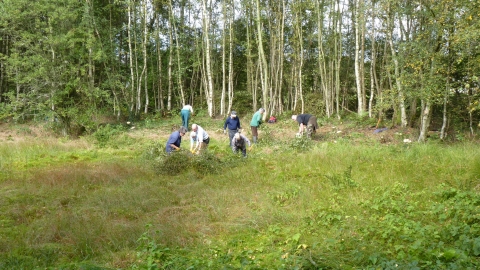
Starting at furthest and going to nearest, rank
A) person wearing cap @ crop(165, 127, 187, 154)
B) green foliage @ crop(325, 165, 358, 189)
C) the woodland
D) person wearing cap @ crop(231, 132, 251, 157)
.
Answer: person wearing cap @ crop(231, 132, 251, 157), person wearing cap @ crop(165, 127, 187, 154), green foliage @ crop(325, 165, 358, 189), the woodland

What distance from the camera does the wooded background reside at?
446 inches

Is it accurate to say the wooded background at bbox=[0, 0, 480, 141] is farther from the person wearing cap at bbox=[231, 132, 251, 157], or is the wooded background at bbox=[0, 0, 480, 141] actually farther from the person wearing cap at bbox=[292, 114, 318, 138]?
the person wearing cap at bbox=[231, 132, 251, 157]

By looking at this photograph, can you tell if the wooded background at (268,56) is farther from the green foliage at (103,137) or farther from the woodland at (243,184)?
the green foliage at (103,137)

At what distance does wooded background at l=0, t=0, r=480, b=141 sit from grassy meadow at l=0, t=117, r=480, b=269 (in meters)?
3.78

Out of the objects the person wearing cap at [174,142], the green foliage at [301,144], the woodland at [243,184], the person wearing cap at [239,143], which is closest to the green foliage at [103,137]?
the woodland at [243,184]

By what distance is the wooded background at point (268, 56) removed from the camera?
11328 millimetres

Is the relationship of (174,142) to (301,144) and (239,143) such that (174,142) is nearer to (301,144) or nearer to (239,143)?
(239,143)

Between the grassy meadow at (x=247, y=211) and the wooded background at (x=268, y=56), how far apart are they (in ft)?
12.4

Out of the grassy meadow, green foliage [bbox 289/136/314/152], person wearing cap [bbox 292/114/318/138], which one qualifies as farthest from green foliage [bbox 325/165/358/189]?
person wearing cap [bbox 292/114/318/138]

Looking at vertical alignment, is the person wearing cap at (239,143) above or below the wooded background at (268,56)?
below

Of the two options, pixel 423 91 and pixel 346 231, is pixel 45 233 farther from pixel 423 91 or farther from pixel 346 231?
pixel 423 91

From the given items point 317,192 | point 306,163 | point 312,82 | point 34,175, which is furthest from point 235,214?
point 312,82

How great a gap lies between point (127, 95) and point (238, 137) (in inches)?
647

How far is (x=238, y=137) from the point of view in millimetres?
10133
